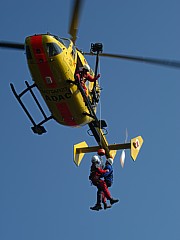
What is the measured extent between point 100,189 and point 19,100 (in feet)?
12.7

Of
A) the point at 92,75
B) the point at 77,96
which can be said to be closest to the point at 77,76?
the point at 77,96

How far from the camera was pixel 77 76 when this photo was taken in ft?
60.7

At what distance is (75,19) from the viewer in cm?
1602

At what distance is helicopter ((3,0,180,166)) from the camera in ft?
56.9

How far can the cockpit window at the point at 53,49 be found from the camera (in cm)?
1739

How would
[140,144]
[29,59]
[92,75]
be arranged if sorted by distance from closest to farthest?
[29,59] < [92,75] < [140,144]

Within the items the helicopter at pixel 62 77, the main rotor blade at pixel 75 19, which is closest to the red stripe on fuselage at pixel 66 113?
the helicopter at pixel 62 77

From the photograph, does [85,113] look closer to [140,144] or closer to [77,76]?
[77,76]

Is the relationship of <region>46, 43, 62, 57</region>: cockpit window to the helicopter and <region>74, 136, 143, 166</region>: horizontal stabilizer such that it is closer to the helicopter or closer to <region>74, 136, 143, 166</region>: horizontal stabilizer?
the helicopter

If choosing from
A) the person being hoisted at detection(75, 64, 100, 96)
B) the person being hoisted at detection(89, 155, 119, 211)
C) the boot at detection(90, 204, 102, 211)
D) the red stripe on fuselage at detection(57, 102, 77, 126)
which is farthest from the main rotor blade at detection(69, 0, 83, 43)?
the boot at detection(90, 204, 102, 211)

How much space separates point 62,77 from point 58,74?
8.2 inches

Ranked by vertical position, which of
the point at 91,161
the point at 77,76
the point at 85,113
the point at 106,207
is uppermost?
the point at 77,76

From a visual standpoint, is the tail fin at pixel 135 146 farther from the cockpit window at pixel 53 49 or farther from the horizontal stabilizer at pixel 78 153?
the cockpit window at pixel 53 49

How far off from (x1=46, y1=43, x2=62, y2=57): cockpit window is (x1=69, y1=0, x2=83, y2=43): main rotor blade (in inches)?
23.4
